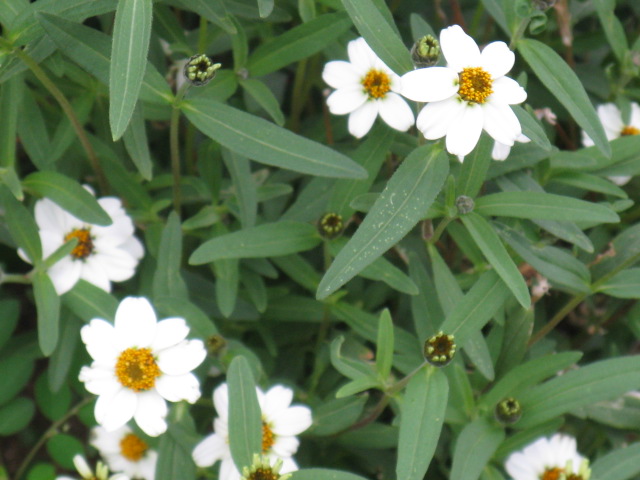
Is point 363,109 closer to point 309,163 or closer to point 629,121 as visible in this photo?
point 309,163

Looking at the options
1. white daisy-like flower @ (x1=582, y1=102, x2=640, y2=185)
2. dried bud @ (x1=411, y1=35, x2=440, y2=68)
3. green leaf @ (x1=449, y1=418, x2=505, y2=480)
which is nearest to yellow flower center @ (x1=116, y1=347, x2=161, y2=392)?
green leaf @ (x1=449, y1=418, x2=505, y2=480)

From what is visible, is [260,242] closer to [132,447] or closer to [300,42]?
[300,42]

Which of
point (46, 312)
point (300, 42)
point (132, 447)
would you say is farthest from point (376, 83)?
point (132, 447)

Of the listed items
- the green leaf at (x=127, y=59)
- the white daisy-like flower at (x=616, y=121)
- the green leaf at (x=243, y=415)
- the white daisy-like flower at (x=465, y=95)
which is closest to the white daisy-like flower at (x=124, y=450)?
the green leaf at (x=243, y=415)

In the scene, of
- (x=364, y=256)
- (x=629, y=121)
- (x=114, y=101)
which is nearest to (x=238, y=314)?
(x=364, y=256)

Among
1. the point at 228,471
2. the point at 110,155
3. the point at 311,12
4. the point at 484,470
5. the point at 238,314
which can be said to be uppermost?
the point at 311,12

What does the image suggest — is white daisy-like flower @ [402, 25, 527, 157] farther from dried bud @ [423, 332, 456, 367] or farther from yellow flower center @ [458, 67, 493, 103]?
dried bud @ [423, 332, 456, 367]
